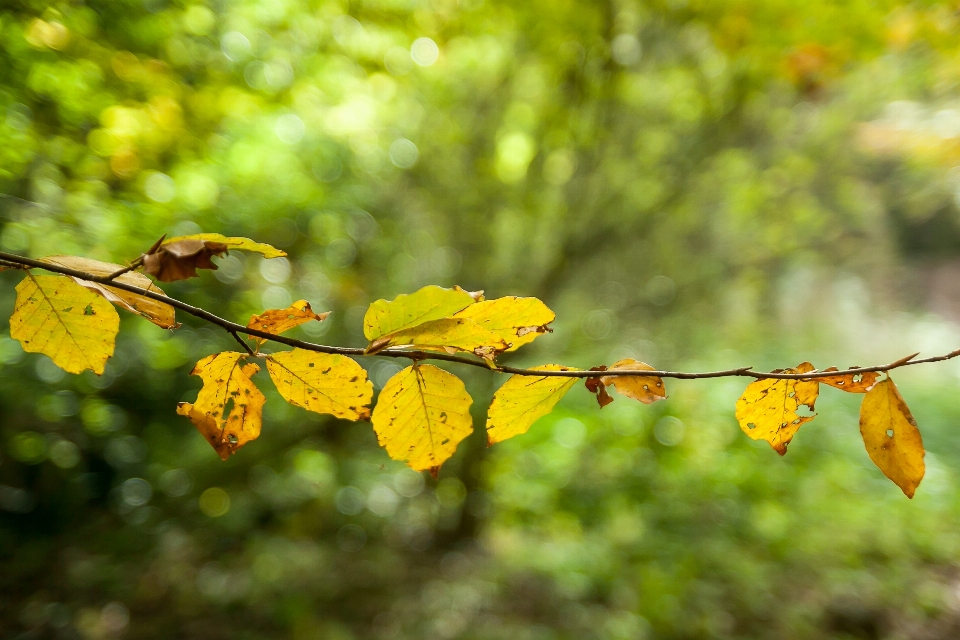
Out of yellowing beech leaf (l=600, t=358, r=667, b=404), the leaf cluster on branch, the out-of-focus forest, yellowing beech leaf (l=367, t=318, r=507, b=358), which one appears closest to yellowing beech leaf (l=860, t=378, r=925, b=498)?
the leaf cluster on branch

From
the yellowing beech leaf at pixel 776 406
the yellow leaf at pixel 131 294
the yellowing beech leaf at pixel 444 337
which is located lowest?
the yellowing beech leaf at pixel 776 406

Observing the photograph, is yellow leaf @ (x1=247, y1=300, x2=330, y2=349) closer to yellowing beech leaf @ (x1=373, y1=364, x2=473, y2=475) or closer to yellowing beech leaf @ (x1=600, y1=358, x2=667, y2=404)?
yellowing beech leaf @ (x1=373, y1=364, x2=473, y2=475)

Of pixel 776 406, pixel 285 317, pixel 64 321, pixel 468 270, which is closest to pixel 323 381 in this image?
pixel 285 317

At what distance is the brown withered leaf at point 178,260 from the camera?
236 mm

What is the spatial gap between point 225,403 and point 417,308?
0.50 feet

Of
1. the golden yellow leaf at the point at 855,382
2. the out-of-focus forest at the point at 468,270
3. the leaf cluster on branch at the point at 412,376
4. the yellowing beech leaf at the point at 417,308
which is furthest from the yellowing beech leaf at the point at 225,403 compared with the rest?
the out-of-focus forest at the point at 468,270

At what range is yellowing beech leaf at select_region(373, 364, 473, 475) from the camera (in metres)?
0.32

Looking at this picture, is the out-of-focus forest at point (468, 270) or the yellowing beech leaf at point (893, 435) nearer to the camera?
the yellowing beech leaf at point (893, 435)

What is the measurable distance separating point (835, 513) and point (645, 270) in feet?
5.15

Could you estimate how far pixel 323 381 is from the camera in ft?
1.04

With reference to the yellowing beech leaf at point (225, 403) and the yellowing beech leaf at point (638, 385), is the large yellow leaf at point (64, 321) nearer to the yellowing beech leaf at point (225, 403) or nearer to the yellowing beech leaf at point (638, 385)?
the yellowing beech leaf at point (225, 403)

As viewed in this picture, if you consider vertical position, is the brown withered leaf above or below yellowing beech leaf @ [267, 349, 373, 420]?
above

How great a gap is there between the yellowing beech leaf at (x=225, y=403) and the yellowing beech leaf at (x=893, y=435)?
0.37m

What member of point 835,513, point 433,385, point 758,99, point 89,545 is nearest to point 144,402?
point 89,545
